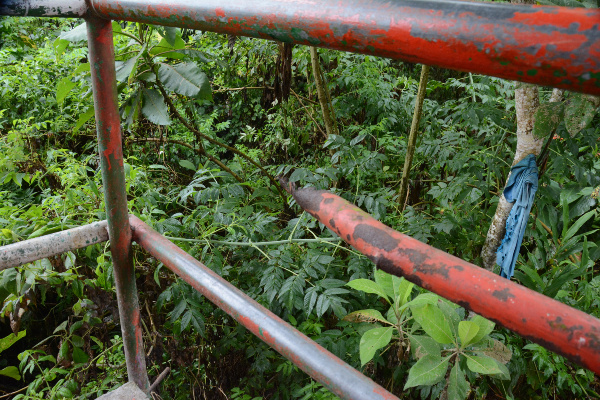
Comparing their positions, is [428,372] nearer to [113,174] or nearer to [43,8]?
[113,174]

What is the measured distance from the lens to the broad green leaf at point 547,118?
1.32 meters

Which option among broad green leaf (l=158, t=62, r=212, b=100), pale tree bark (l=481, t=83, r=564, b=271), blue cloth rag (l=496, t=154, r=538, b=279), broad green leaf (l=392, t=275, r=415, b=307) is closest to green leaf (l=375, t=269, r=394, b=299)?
broad green leaf (l=392, t=275, r=415, b=307)

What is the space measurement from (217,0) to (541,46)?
1.38ft

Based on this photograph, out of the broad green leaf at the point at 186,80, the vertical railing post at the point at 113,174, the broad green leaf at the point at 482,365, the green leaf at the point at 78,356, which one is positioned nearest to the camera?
the vertical railing post at the point at 113,174

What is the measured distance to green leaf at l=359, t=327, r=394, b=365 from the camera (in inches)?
45.5

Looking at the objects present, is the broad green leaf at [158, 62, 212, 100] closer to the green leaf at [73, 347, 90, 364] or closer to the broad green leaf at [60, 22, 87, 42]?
the broad green leaf at [60, 22, 87, 42]

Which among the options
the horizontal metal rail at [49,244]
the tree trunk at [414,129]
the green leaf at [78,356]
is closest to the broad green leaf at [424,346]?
the horizontal metal rail at [49,244]

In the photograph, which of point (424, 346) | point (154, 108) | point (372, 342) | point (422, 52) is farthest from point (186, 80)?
point (422, 52)

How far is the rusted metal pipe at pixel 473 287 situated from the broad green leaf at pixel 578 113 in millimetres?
1077

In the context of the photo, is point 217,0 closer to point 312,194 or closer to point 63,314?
point 312,194

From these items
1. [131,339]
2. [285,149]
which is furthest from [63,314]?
[285,149]

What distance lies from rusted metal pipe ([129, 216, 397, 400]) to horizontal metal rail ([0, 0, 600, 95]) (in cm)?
50

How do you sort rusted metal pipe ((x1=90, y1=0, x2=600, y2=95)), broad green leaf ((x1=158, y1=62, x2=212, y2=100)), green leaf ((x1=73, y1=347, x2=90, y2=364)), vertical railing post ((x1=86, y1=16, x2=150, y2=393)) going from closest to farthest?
rusted metal pipe ((x1=90, y1=0, x2=600, y2=95)) < vertical railing post ((x1=86, y1=16, x2=150, y2=393)) < broad green leaf ((x1=158, y1=62, x2=212, y2=100)) < green leaf ((x1=73, y1=347, x2=90, y2=364))

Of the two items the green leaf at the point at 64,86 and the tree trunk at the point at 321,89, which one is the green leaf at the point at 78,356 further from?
the tree trunk at the point at 321,89
